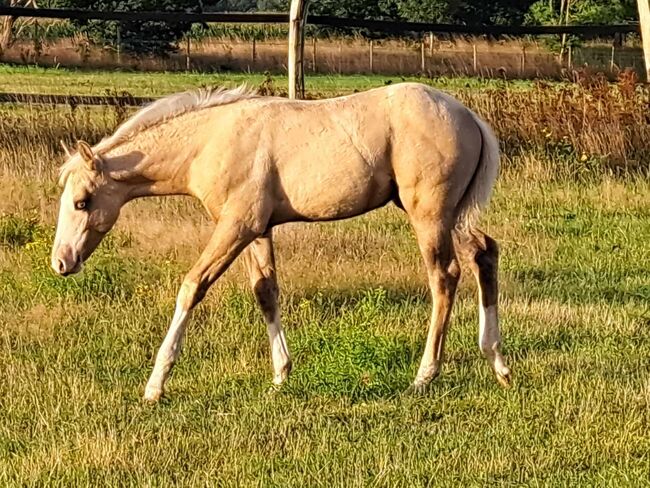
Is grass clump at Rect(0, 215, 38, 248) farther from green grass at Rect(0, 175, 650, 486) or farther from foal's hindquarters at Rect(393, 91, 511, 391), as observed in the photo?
foal's hindquarters at Rect(393, 91, 511, 391)

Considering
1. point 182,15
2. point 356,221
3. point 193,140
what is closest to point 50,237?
point 356,221

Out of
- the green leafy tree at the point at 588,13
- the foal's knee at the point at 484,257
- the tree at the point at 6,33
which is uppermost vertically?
the foal's knee at the point at 484,257

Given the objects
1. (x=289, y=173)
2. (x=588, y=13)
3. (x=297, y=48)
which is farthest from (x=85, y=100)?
(x=588, y=13)

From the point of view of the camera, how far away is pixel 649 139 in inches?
631

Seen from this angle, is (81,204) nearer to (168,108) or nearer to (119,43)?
(168,108)

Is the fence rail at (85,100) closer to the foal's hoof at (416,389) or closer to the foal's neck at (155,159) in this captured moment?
the foal's neck at (155,159)

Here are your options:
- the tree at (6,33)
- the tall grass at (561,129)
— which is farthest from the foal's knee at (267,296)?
the tree at (6,33)

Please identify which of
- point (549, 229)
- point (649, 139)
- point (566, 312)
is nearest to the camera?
point (566, 312)

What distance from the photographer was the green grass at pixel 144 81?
30469mm

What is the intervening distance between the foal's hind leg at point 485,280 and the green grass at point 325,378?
0.18 meters

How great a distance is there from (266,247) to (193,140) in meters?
0.83

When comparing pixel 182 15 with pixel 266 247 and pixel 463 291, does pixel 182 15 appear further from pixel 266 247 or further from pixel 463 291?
pixel 266 247

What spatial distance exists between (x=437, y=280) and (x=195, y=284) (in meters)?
1.35

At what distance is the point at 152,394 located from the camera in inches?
284
